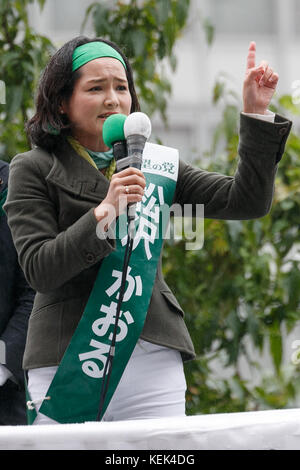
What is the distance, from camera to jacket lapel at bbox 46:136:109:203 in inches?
67.1

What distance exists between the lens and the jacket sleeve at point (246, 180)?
5.51ft

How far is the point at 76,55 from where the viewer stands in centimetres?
181

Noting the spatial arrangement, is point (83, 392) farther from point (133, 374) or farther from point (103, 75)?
point (103, 75)

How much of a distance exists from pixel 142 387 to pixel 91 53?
0.71 metres

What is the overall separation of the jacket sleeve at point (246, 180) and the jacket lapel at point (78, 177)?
20 cm

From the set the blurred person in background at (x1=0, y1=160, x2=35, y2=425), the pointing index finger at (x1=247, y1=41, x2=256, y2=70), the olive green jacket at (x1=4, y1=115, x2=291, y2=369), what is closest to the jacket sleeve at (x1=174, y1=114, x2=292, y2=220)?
the olive green jacket at (x1=4, y1=115, x2=291, y2=369)

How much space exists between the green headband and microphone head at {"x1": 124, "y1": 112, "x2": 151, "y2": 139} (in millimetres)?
304

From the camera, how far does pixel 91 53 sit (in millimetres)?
1798

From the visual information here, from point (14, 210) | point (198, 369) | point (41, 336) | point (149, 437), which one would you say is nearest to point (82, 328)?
point (41, 336)

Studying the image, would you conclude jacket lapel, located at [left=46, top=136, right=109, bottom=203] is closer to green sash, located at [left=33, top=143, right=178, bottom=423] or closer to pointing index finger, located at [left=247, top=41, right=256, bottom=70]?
green sash, located at [left=33, top=143, right=178, bottom=423]

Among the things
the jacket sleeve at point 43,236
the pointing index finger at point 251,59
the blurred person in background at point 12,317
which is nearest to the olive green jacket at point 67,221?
the jacket sleeve at point 43,236

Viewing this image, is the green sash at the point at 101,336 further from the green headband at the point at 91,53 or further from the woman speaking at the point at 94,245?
the green headband at the point at 91,53
